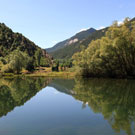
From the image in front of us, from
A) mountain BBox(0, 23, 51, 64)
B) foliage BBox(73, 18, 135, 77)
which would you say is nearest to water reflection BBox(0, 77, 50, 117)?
foliage BBox(73, 18, 135, 77)

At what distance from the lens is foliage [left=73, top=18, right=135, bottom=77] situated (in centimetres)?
4809

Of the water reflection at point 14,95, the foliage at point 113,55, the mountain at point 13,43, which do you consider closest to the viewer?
the water reflection at point 14,95

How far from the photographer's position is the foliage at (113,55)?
4809cm

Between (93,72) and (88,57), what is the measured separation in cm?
669

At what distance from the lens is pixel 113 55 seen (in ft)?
173

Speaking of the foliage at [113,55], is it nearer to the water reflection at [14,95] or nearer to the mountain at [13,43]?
the water reflection at [14,95]

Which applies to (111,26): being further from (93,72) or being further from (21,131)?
(21,131)

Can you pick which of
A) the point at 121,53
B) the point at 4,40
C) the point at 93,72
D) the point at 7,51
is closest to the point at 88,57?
the point at 93,72

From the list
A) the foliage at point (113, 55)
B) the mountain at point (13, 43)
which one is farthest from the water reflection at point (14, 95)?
the mountain at point (13, 43)

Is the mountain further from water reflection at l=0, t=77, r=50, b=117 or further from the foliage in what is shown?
water reflection at l=0, t=77, r=50, b=117

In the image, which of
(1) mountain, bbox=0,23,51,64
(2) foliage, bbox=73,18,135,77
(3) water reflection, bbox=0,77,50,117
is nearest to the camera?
(3) water reflection, bbox=0,77,50,117

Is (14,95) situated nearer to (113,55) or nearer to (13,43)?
(113,55)

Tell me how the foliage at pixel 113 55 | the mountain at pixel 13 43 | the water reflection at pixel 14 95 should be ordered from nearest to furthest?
the water reflection at pixel 14 95 < the foliage at pixel 113 55 < the mountain at pixel 13 43

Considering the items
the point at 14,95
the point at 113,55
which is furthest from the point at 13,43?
the point at 14,95
